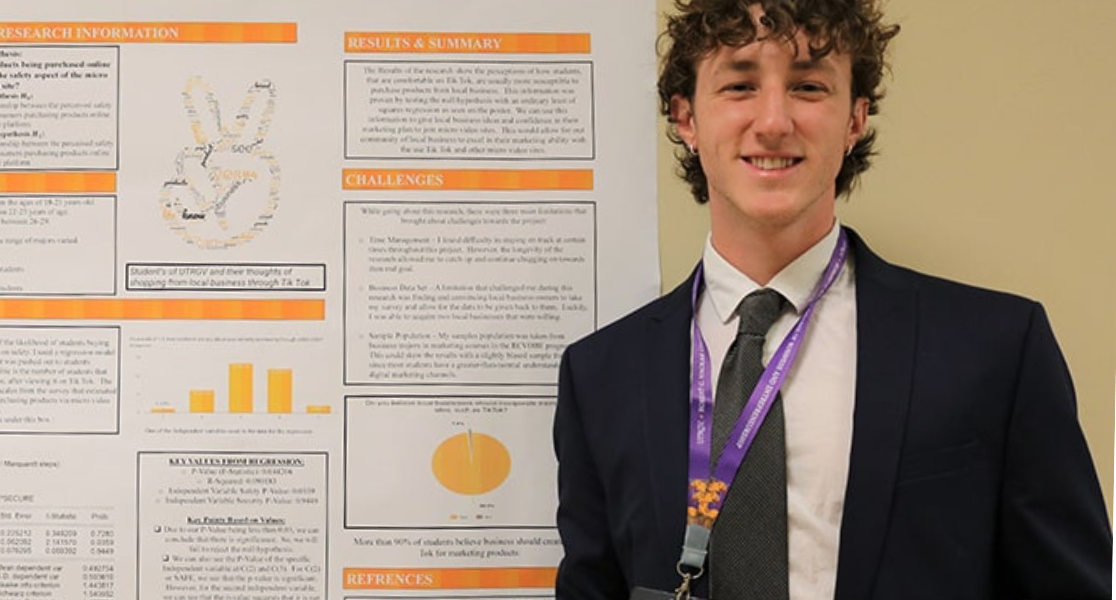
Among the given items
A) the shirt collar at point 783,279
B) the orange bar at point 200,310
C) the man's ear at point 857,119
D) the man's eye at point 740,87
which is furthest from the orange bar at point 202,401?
the man's ear at point 857,119

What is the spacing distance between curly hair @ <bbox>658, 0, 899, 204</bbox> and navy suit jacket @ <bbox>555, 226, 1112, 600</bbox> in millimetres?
228

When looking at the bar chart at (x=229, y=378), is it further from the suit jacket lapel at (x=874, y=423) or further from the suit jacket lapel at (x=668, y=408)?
the suit jacket lapel at (x=874, y=423)

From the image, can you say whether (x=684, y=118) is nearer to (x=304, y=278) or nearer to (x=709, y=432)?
(x=709, y=432)

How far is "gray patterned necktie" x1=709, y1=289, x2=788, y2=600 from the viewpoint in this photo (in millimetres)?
1332

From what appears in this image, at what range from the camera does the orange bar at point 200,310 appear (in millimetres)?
1755

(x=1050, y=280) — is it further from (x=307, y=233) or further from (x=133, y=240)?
(x=133, y=240)

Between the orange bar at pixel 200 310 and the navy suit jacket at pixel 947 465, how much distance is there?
60cm

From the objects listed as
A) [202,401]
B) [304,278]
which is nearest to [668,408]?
[304,278]

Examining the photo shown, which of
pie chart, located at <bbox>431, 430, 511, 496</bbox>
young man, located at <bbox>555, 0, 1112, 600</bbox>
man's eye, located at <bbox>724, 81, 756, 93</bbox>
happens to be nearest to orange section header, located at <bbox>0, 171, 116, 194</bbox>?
pie chart, located at <bbox>431, 430, 511, 496</bbox>

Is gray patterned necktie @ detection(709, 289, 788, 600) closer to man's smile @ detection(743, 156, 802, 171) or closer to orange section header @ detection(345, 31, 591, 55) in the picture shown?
man's smile @ detection(743, 156, 802, 171)

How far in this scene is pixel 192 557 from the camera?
174cm

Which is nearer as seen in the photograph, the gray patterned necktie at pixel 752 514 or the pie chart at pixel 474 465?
the gray patterned necktie at pixel 752 514

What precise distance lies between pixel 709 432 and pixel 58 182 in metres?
1.08

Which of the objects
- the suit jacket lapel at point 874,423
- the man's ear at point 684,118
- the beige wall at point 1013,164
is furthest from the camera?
the beige wall at point 1013,164
